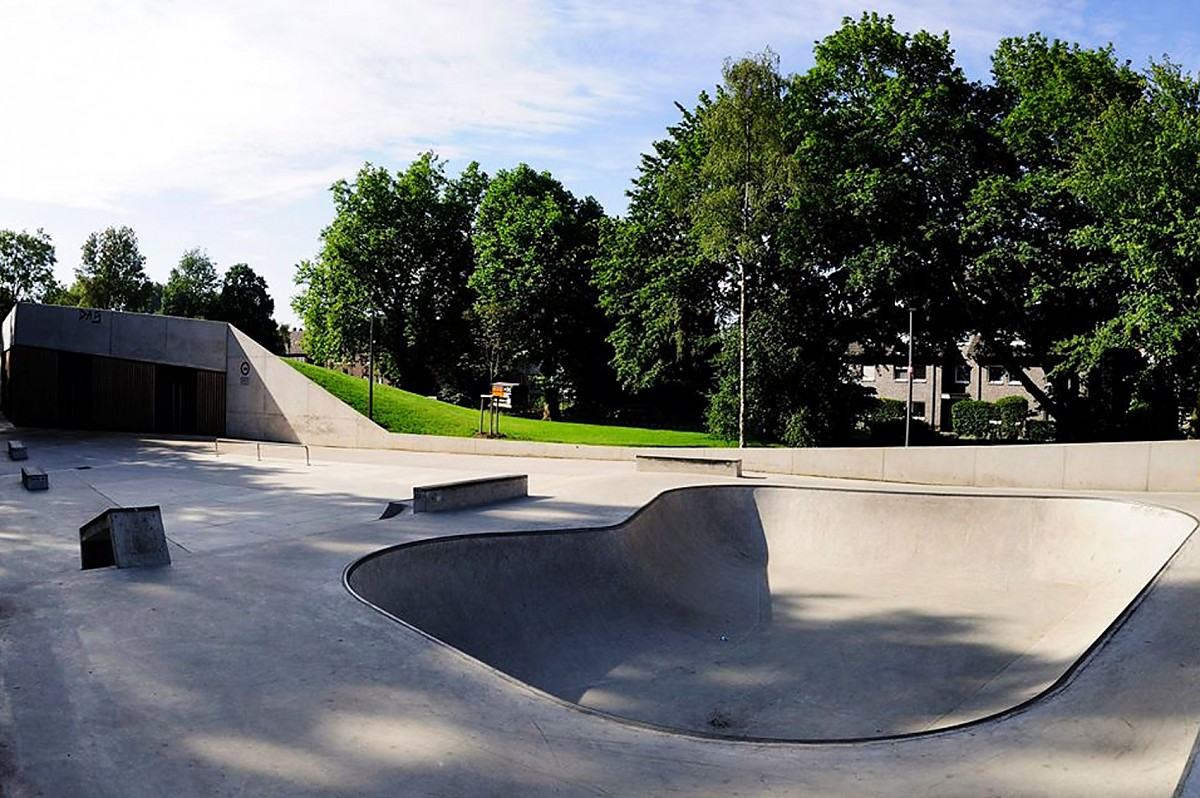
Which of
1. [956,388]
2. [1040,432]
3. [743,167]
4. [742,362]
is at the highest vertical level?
→ [743,167]

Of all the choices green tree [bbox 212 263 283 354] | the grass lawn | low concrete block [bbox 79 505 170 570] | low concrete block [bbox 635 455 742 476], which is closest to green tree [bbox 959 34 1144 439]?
the grass lawn

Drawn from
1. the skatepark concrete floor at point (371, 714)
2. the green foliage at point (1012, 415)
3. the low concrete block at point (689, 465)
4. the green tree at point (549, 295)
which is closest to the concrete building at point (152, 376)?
the green tree at point (549, 295)

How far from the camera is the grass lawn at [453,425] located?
1232 inches

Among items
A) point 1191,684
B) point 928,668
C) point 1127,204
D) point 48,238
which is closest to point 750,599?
point 928,668

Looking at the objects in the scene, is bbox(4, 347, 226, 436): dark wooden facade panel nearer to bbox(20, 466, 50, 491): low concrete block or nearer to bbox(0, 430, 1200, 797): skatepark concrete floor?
bbox(20, 466, 50, 491): low concrete block

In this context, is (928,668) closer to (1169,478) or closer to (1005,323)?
(1169,478)

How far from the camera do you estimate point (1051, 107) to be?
2683cm

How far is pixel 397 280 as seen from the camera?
4822cm

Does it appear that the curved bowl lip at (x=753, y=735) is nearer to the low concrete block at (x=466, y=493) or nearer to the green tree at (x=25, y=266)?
the low concrete block at (x=466, y=493)

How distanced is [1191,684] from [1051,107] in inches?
1003

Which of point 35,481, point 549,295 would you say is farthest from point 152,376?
point 549,295

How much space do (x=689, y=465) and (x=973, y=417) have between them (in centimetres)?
2915

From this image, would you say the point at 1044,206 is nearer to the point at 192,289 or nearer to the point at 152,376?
the point at 152,376

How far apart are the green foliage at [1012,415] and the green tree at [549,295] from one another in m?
19.9
